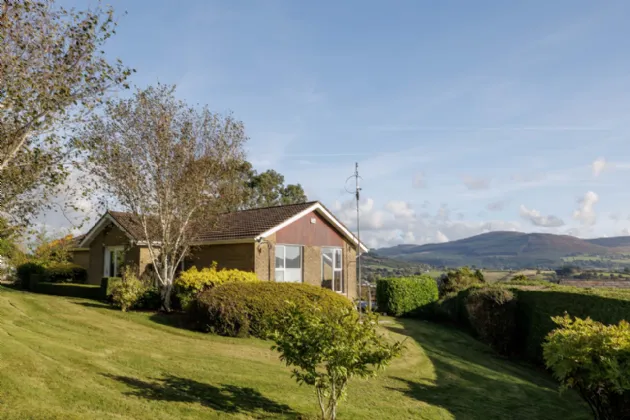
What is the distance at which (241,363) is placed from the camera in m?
13.3

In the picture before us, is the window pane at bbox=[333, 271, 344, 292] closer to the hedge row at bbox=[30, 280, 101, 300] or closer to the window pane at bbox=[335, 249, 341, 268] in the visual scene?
the window pane at bbox=[335, 249, 341, 268]

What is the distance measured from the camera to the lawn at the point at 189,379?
28.5ft

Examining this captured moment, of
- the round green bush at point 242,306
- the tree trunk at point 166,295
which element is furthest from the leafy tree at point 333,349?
the tree trunk at point 166,295

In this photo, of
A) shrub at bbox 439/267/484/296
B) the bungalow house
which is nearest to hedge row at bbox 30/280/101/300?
the bungalow house

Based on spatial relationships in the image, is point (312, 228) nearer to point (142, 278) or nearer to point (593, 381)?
point (142, 278)

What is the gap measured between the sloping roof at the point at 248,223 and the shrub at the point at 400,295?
416 centimetres

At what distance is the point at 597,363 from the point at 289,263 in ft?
59.1

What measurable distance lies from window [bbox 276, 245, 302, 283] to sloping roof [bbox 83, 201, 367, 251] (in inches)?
60.0

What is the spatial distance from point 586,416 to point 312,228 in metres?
17.5

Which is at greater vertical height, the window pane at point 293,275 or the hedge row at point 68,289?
the window pane at point 293,275

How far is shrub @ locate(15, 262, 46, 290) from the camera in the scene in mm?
31250

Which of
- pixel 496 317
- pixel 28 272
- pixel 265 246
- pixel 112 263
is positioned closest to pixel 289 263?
pixel 265 246

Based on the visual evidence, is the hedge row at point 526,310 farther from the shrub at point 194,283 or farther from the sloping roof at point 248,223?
the shrub at point 194,283

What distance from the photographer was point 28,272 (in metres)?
32.2
